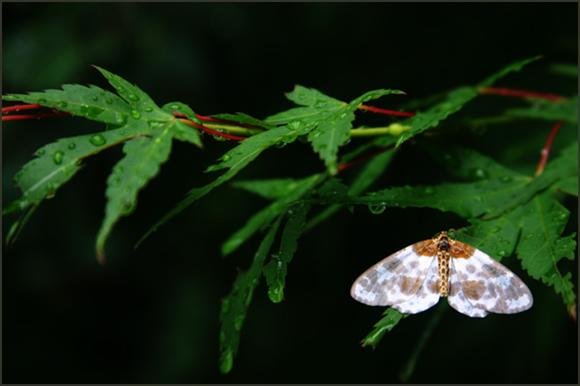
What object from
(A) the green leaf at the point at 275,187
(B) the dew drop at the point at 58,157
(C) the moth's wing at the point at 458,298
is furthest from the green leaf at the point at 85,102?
(C) the moth's wing at the point at 458,298

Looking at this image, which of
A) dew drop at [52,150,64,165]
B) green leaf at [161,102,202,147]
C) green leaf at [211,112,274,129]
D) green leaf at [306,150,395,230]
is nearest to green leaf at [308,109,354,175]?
green leaf at [211,112,274,129]

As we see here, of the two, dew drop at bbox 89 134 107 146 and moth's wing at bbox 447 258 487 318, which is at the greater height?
dew drop at bbox 89 134 107 146

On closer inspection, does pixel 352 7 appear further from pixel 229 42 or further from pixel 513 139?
pixel 513 139

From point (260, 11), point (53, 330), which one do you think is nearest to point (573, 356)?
point (260, 11)

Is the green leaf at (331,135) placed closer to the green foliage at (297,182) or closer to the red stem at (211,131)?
the green foliage at (297,182)

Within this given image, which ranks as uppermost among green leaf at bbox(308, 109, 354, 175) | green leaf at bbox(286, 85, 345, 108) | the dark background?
green leaf at bbox(286, 85, 345, 108)

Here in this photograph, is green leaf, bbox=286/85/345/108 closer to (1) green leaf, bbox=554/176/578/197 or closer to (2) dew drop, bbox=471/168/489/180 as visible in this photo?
(2) dew drop, bbox=471/168/489/180

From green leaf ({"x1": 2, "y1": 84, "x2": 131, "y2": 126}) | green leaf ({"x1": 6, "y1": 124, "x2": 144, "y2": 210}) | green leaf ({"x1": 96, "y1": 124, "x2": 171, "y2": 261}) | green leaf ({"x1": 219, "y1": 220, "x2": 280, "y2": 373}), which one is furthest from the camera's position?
green leaf ({"x1": 219, "y1": 220, "x2": 280, "y2": 373})

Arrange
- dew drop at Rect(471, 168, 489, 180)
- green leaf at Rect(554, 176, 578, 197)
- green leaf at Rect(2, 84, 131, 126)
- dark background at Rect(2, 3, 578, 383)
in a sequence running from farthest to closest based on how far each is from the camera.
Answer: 1. dark background at Rect(2, 3, 578, 383)
2. dew drop at Rect(471, 168, 489, 180)
3. green leaf at Rect(554, 176, 578, 197)
4. green leaf at Rect(2, 84, 131, 126)
